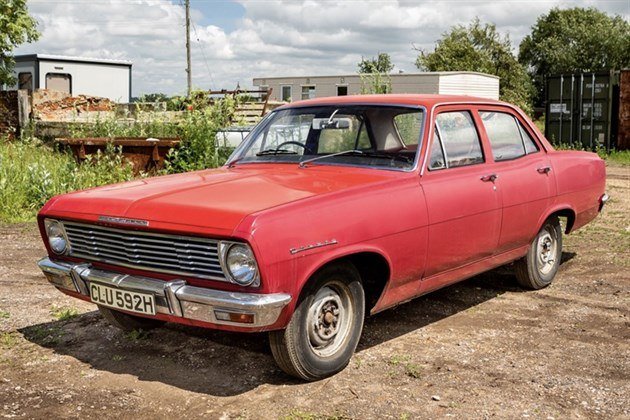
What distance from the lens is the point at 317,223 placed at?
3971mm

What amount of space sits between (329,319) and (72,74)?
26.6m

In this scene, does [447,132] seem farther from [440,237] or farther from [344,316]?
[344,316]

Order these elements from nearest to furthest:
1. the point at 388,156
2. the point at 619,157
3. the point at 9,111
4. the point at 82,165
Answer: the point at 388,156 → the point at 82,165 → the point at 9,111 → the point at 619,157

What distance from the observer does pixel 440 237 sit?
4.82 metres

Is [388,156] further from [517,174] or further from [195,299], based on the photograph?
[195,299]

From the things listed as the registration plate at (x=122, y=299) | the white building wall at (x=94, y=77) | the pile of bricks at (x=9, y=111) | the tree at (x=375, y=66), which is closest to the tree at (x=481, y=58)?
the tree at (x=375, y=66)

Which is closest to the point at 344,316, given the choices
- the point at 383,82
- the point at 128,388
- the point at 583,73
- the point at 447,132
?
the point at 128,388

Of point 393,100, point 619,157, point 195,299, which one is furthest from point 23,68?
point 195,299

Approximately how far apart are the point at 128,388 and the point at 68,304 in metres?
2.04

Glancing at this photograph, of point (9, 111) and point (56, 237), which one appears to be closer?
point (56, 237)

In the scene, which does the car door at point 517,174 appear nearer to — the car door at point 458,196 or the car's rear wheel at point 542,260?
the car door at point 458,196

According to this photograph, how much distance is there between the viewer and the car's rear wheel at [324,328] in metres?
4.05

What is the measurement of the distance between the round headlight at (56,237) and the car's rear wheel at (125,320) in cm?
61

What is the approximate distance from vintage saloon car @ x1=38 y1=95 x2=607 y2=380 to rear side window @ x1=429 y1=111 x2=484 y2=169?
13mm
